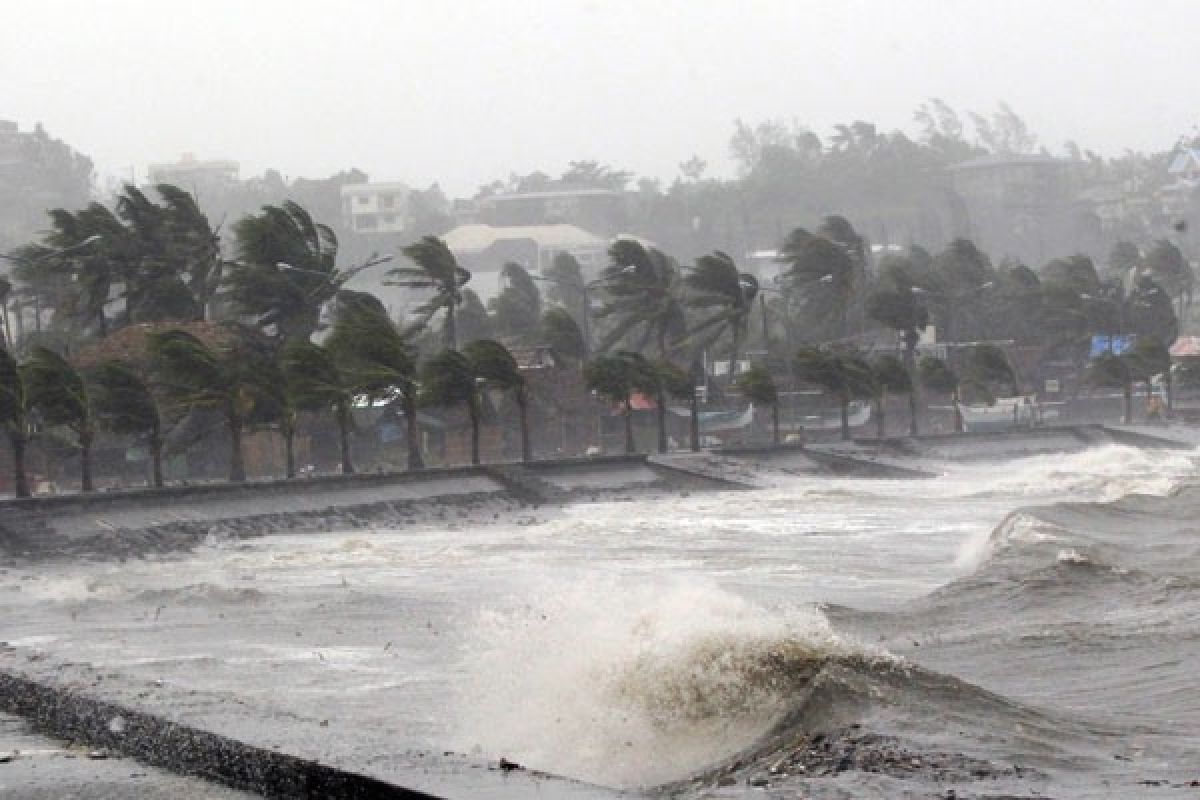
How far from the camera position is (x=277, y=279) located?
185ft

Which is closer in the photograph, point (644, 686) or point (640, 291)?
point (644, 686)

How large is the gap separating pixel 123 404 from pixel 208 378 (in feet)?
7.19

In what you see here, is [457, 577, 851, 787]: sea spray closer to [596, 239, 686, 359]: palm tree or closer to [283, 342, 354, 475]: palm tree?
[283, 342, 354, 475]: palm tree

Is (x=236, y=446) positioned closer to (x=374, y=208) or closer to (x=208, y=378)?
(x=208, y=378)

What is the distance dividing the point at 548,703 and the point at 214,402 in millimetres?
35523

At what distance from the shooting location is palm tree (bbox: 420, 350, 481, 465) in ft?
175

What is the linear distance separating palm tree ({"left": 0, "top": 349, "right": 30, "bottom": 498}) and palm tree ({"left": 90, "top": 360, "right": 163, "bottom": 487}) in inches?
152

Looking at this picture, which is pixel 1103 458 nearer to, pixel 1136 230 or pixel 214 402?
pixel 214 402

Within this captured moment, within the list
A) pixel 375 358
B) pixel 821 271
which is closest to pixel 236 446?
pixel 375 358

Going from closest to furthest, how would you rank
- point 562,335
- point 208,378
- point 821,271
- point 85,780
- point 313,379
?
point 85,780
point 208,378
point 313,379
point 562,335
point 821,271

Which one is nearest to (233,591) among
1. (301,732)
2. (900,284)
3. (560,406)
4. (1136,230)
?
(301,732)

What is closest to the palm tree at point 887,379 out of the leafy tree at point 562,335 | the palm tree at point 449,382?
the leafy tree at point 562,335

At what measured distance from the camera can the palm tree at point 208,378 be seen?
45094 millimetres

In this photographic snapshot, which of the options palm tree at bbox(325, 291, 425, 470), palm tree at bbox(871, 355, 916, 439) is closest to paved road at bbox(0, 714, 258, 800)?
palm tree at bbox(325, 291, 425, 470)
